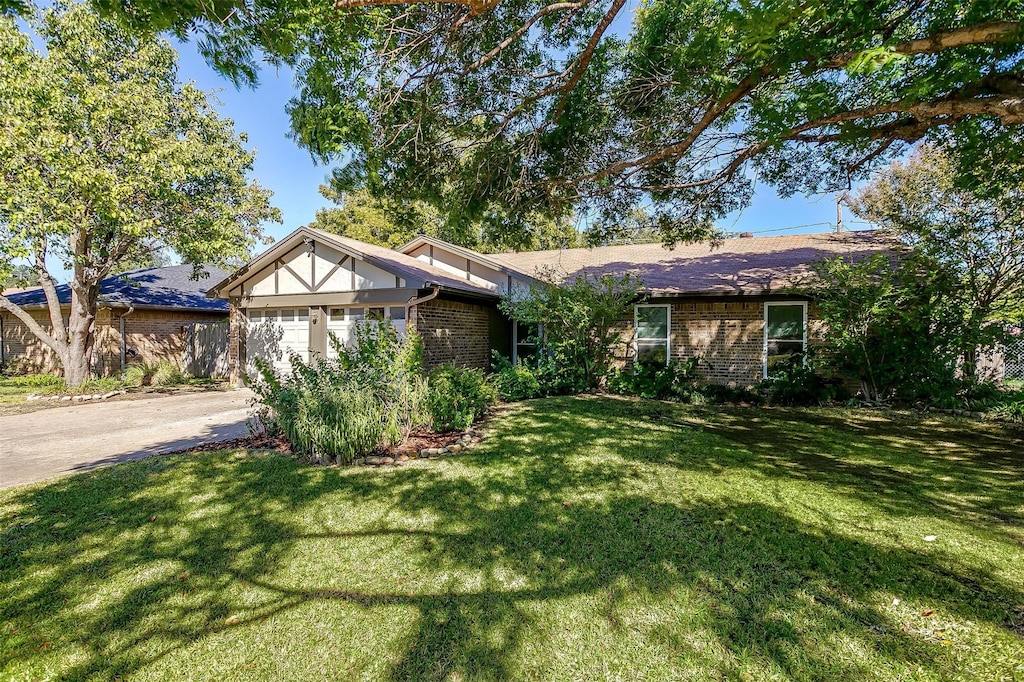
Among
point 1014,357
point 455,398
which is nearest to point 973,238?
point 1014,357

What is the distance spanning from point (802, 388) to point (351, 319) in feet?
35.5

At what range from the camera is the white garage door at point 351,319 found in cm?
1128

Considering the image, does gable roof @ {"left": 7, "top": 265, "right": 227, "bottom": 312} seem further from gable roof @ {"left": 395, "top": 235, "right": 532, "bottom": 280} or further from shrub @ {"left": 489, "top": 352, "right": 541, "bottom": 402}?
shrub @ {"left": 489, "top": 352, "right": 541, "bottom": 402}

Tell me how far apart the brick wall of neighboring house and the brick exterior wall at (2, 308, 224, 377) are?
12.3 metres

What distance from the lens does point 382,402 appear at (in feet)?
20.8

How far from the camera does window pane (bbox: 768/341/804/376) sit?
35.1ft

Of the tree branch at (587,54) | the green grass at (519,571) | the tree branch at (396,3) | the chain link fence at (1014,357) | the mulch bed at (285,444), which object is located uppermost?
the tree branch at (587,54)

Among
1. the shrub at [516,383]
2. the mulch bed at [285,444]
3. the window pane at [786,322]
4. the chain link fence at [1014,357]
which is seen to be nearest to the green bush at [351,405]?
the mulch bed at [285,444]

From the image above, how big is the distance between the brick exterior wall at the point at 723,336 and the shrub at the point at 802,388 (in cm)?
72

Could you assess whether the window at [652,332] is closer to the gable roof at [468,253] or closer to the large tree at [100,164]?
the gable roof at [468,253]

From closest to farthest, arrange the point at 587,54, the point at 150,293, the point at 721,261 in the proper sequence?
the point at 587,54, the point at 721,261, the point at 150,293

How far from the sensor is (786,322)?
11.0m

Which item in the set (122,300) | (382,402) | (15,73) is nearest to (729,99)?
(382,402)

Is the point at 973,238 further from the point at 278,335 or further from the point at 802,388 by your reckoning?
the point at 278,335
